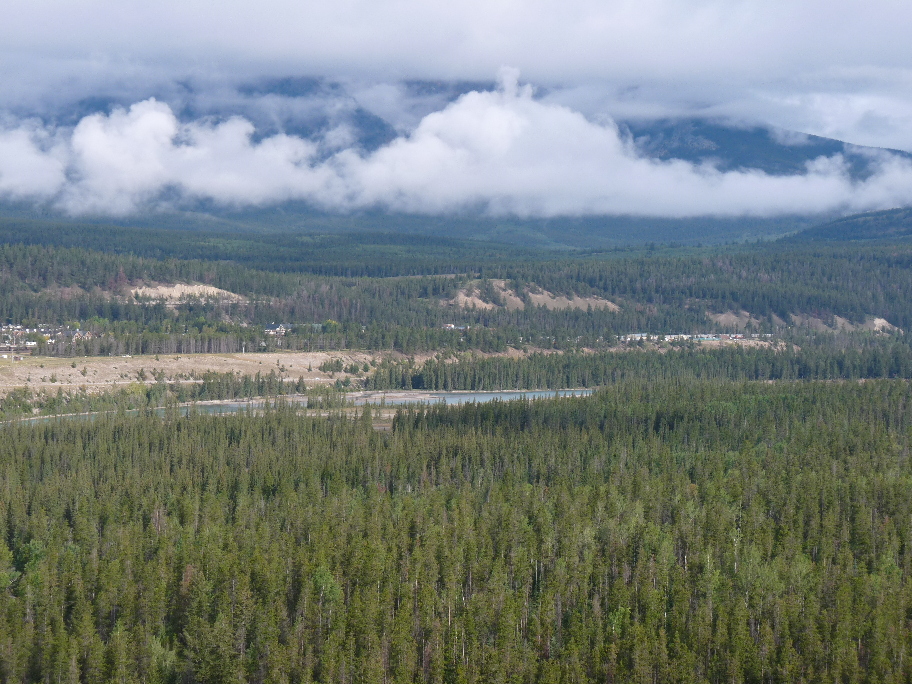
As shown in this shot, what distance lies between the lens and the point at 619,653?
7888 cm

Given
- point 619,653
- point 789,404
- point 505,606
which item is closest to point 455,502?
point 505,606

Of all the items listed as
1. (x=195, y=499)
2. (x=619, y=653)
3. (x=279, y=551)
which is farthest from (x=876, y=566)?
(x=195, y=499)

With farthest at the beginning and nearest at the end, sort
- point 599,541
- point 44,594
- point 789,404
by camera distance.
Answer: point 789,404 → point 599,541 → point 44,594

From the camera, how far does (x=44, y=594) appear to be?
8438cm

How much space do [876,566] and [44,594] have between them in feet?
190

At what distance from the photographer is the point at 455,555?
93875 millimetres

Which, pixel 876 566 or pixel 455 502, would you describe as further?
pixel 455 502

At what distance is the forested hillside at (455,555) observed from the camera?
7788 centimetres

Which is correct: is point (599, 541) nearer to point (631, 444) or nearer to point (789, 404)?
point (631, 444)

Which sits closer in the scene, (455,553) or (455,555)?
(455,555)

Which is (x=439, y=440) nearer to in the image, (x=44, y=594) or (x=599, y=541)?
(x=599, y=541)

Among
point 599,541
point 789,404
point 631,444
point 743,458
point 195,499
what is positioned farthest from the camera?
point 789,404

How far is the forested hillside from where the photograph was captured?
77875mm

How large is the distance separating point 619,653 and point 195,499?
149 feet
